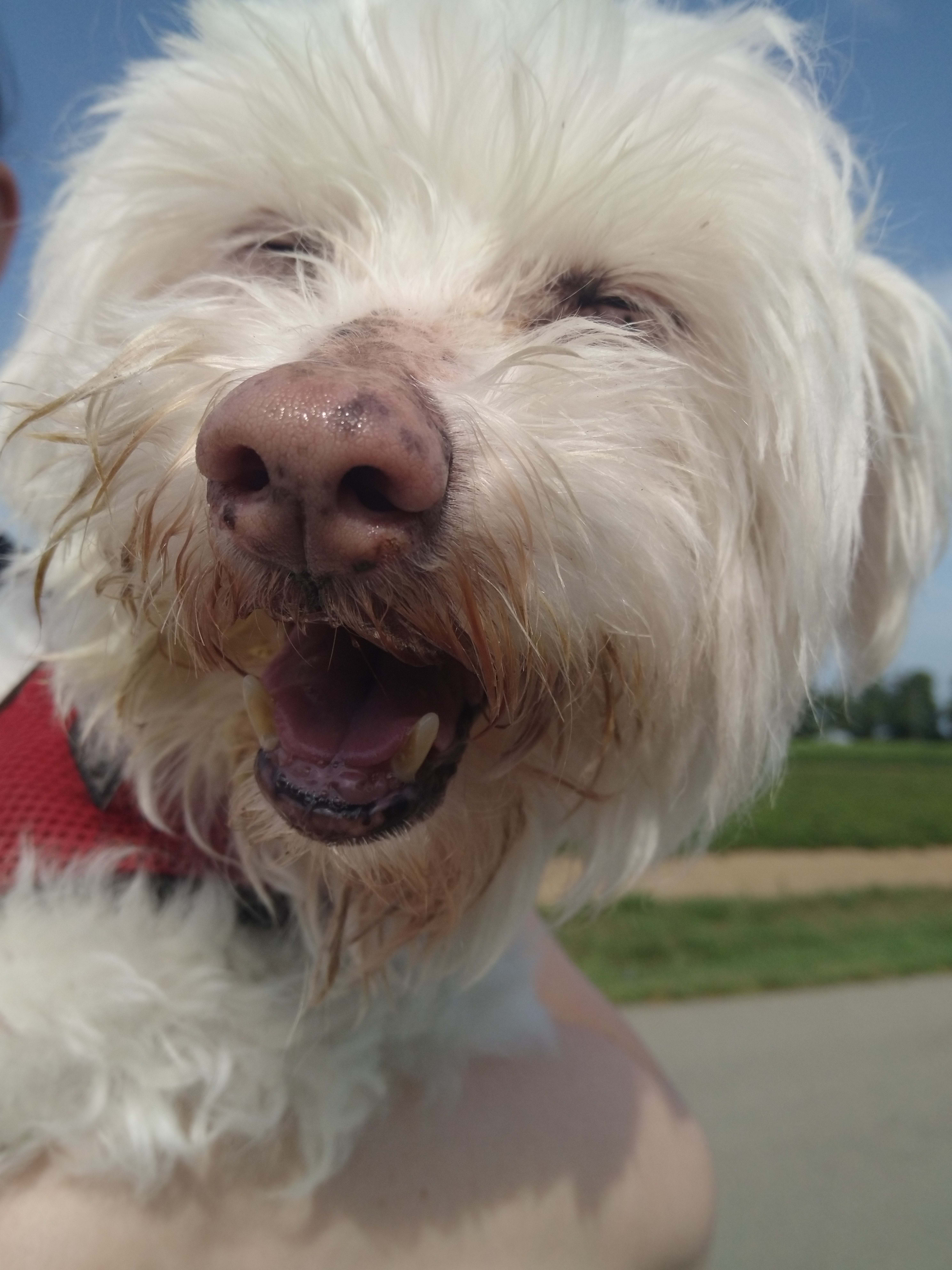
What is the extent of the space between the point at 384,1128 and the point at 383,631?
62 centimetres

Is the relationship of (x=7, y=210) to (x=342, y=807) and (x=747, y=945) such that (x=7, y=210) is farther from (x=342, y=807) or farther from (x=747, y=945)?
(x=747, y=945)

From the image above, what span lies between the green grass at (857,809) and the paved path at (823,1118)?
3233 mm

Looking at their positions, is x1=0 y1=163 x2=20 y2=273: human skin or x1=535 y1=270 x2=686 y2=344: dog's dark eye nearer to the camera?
x1=535 y1=270 x2=686 y2=344: dog's dark eye

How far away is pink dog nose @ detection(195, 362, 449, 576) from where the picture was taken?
0.68 m

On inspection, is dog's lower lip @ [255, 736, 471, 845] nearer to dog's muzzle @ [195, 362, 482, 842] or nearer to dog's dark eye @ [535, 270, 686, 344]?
dog's muzzle @ [195, 362, 482, 842]

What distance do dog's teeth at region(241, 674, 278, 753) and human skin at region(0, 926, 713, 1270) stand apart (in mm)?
440

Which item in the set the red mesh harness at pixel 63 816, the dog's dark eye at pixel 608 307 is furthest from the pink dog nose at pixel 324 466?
the red mesh harness at pixel 63 816

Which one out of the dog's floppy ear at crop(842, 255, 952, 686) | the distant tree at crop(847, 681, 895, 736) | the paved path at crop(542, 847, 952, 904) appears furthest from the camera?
the distant tree at crop(847, 681, 895, 736)

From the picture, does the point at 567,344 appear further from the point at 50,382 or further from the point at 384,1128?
the point at 384,1128

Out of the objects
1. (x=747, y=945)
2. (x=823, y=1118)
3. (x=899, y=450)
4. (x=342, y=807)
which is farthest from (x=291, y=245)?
(x=747, y=945)

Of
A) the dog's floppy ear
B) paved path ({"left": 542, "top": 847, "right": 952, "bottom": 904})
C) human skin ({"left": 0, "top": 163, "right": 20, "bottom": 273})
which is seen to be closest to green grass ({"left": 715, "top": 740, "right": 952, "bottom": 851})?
paved path ({"left": 542, "top": 847, "right": 952, "bottom": 904})

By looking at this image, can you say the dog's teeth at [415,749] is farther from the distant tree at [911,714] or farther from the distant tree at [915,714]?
the distant tree at [915,714]

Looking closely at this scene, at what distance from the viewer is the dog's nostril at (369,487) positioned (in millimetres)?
699

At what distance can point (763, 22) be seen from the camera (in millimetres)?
1211
